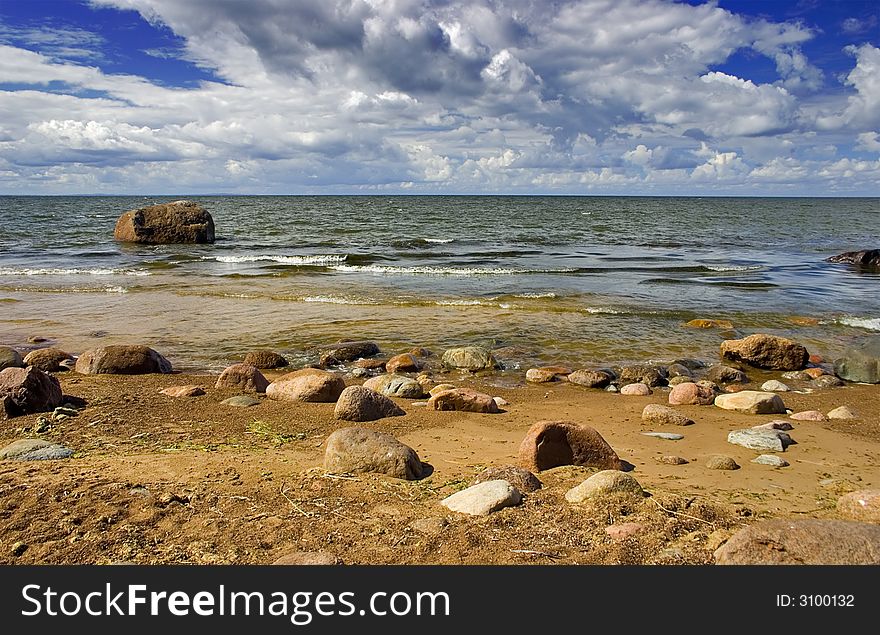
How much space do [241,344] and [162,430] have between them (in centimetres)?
477

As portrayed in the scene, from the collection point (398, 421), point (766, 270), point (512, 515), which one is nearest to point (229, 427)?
point (398, 421)

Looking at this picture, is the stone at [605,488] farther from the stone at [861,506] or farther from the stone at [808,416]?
the stone at [808,416]

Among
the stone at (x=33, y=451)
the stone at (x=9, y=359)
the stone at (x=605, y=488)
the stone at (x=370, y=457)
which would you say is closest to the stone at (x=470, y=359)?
the stone at (x=370, y=457)

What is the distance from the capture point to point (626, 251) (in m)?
29.3

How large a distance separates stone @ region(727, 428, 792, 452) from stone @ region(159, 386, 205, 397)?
227 inches

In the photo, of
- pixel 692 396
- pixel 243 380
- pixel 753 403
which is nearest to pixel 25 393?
pixel 243 380

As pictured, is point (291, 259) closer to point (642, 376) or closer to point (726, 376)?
Result: point (642, 376)

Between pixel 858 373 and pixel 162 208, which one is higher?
pixel 162 208

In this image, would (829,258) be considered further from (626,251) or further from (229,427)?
(229,427)

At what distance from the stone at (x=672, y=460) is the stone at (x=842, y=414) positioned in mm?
2760

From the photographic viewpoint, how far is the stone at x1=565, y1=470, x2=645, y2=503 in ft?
13.0

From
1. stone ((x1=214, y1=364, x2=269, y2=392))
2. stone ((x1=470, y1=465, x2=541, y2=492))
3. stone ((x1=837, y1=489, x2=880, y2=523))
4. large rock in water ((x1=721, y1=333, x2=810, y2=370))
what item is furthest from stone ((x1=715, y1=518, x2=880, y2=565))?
large rock in water ((x1=721, y1=333, x2=810, y2=370))

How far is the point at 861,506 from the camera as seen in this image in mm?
3830

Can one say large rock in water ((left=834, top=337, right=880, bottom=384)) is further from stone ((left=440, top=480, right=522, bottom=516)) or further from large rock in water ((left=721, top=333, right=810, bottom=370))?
stone ((left=440, top=480, right=522, bottom=516))
